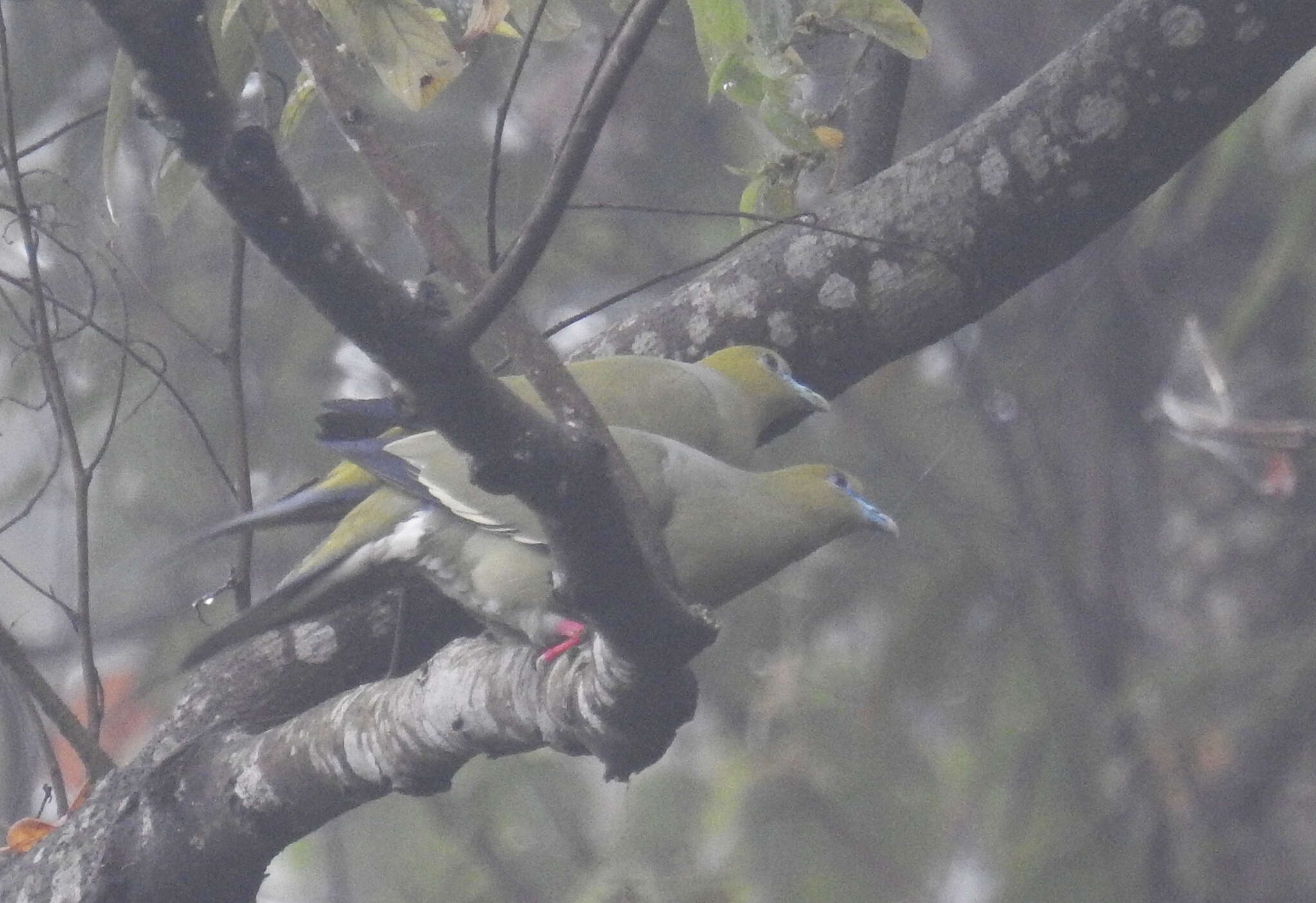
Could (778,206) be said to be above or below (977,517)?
above

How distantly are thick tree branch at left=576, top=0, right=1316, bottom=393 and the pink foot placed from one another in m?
0.68

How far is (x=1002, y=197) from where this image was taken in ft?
6.93

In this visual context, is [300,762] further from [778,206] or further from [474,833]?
[474,833]

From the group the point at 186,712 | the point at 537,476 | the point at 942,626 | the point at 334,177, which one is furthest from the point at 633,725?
the point at 334,177

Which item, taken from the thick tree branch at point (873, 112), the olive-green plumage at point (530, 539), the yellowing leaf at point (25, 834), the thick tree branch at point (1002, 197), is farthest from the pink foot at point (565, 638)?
the thick tree branch at point (873, 112)

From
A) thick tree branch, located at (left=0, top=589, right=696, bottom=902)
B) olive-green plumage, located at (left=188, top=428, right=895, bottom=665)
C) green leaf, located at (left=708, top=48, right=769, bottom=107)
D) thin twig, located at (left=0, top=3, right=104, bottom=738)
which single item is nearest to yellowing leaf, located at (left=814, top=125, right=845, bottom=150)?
green leaf, located at (left=708, top=48, right=769, bottom=107)

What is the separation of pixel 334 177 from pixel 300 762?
188cm

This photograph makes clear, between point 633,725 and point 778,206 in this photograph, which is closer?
point 633,725

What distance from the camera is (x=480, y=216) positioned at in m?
3.15

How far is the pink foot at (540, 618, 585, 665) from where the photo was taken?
1577 mm

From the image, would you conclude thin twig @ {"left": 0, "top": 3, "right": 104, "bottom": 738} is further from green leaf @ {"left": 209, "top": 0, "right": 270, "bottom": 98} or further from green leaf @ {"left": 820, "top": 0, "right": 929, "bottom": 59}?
green leaf @ {"left": 820, "top": 0, "right": 929, "bottom": 59}

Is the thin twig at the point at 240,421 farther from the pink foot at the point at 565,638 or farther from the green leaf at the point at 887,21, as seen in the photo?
the green leaf at the point at 887,21

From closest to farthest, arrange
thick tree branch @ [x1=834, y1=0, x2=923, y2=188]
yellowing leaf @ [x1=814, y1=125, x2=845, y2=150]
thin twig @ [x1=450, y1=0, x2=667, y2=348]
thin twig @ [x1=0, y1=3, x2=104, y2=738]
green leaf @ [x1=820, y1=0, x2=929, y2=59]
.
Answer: thin twig @ [x1=450, y1=0, x2=667, y2=348] < green leaf @ [x1=820, y1=0, x2=929, y2=59] < thin twig @ [x1=0, y1=3, x2=104, y2=738] < yellowing leaf @ [x1=814, y1=125, x2=845, y2=150] < thick tree branch @ [x1=834, y1=0, x2=923, y2=188]

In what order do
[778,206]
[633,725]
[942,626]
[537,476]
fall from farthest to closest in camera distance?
[942,626]
[778,206]
[633,725]
[537,476]
